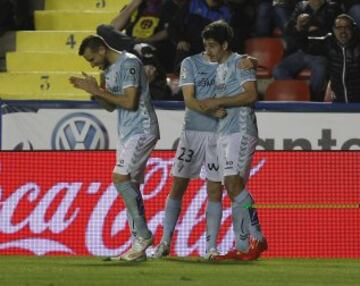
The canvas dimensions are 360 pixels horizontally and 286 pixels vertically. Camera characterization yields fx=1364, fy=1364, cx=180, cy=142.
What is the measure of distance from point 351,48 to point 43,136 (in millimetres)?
3895

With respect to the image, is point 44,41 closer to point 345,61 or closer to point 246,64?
point 345,61

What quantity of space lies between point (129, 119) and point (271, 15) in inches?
254

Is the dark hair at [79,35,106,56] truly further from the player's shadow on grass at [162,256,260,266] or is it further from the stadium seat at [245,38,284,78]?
the stadium seat at [245,38,284,78]

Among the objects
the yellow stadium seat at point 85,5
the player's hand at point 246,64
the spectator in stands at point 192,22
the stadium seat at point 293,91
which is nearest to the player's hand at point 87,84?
the player's hand at point 246,64

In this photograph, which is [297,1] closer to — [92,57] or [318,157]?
[318,157]

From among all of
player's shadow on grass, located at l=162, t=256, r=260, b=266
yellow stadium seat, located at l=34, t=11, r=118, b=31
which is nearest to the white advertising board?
player's shadow on grass, located at l=162, t=256, r=260, b=266

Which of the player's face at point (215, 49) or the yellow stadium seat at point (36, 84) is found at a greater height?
the player's face at point (215, 49)

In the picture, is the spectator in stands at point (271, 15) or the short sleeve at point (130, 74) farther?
the spectator in stands at point (271, 15)

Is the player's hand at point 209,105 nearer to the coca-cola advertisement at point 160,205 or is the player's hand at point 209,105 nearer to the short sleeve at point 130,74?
the short sleeve at point 130,74

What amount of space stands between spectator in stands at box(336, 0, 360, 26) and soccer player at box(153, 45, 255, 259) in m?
5.18

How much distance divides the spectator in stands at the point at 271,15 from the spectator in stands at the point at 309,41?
1.58ft

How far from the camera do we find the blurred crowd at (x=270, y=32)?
1585 cm

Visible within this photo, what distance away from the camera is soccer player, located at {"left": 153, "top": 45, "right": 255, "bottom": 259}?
40.6 ft

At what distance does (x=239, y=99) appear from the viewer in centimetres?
1199
